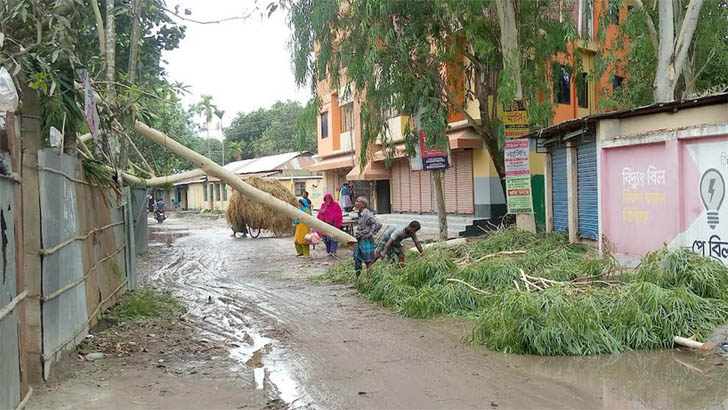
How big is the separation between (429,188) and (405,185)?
8.27 feet

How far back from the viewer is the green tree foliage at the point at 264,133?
2564 inches

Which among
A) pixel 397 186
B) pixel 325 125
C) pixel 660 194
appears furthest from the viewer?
pixel 325 125

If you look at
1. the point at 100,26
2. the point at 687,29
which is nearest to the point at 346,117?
the point at 687,29

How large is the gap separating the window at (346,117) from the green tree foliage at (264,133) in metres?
28.5

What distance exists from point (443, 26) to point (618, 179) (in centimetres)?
682

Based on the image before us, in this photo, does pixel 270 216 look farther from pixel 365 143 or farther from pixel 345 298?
pixel 345 298

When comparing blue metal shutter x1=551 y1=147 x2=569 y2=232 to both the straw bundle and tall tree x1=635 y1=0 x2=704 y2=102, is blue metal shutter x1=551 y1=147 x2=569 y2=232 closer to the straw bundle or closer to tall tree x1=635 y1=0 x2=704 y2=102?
tall tree x1=635 y1=0 x2=704 y2=102

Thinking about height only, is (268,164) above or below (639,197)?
above

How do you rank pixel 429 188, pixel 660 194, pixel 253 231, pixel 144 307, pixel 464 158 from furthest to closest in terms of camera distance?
pixel 253 231
pixel 429 188
pixel 464 158
pixel 660 194
pixel 144 307

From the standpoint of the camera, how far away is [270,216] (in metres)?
23.6

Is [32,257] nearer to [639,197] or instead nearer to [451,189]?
[639,197]

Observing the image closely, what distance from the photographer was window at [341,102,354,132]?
29.7 metres

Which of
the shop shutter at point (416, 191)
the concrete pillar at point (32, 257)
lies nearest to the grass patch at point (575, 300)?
the concrete pillar at point (32, 257)

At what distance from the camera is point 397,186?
1089 inches
